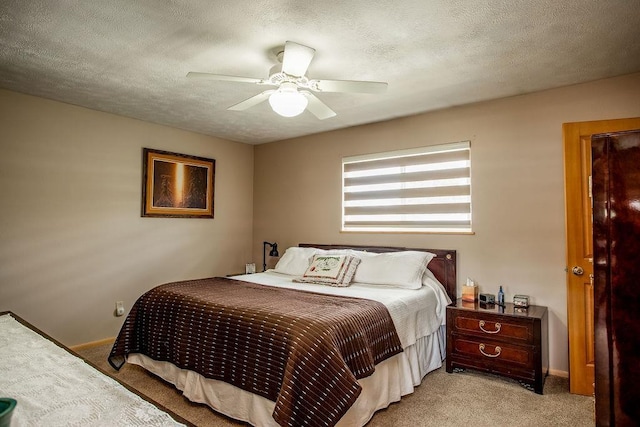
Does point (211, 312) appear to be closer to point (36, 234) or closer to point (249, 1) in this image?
point (249, 1)

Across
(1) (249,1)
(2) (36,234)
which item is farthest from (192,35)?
(2) (36,234)

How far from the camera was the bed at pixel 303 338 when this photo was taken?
6.58 ft

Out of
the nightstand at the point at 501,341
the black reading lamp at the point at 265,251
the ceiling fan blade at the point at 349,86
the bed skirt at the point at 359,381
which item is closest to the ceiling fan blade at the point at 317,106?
the ceiling fan blade at the point at 349,86

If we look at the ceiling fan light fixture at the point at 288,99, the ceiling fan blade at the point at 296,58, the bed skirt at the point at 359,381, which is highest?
the ceiling fan blade at the point at 296,58

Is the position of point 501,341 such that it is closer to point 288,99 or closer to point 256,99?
point 288,99

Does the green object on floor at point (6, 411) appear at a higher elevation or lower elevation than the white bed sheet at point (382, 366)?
higher

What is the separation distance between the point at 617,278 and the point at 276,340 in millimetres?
1655

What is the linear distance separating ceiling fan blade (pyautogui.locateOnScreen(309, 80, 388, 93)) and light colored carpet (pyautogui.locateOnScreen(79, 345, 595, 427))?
214cm

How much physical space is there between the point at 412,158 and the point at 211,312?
2644 millimetres

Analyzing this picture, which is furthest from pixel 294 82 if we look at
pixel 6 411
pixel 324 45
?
pixel 6 411

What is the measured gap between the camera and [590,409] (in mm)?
2555

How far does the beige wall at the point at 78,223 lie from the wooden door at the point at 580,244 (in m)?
4.02

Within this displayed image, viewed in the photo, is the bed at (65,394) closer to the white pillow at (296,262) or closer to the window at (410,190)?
the white pillow at (296,262)

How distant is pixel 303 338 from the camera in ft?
6.73
